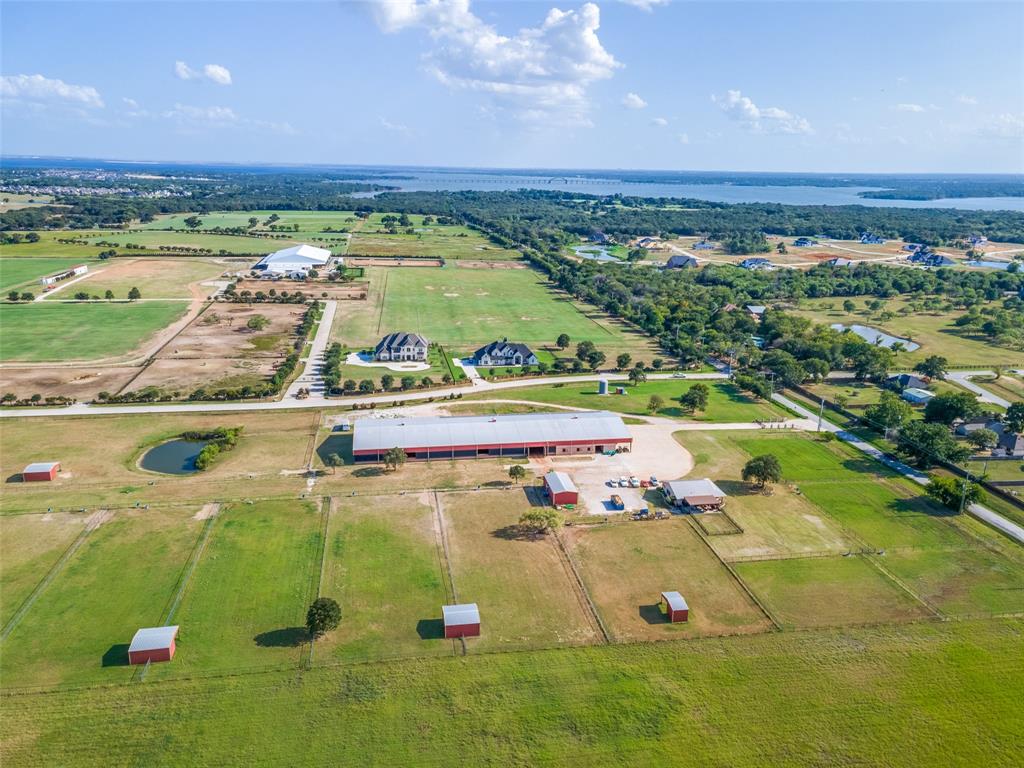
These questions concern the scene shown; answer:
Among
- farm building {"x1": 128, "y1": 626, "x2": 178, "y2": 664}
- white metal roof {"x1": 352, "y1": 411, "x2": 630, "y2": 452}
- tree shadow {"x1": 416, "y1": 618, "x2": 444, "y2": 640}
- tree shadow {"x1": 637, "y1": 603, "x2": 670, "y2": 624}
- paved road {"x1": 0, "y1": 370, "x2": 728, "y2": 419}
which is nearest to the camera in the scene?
farm building {"x1": 128, "y1": 626, "x2": 178, "y2": 664}

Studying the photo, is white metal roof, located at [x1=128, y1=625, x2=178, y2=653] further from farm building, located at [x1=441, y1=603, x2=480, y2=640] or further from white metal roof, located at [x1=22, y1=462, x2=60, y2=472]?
white metal roof, located at [x1=22, y1=462, x2=60, y2=472]

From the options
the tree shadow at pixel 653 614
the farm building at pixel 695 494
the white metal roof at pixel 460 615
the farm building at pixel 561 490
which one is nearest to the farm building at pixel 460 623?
the white metal roof at pixel 460 615

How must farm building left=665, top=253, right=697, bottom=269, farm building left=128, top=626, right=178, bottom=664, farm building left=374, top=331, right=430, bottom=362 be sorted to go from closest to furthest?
1. farm building left=128, top=626, right=178, bottom=664
2. farm building left=374, top=331, right=430, bottom=362
3. farm building left=665, top=253, right=697, bottom=269

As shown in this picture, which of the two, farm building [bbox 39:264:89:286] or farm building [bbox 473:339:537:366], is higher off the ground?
farm building [bbox 39:264:89:286]

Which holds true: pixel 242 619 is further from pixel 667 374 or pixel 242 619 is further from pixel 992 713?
pixel 667 374

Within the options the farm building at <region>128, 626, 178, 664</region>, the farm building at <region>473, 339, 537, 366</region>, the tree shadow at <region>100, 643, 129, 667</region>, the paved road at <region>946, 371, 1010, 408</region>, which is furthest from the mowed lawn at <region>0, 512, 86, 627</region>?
the paved road at <region>946, 371, 1010, 408</region>

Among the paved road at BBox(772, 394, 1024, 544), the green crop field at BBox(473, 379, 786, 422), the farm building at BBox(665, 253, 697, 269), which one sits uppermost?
the farm building at BBox(665, 253, 697, 269)

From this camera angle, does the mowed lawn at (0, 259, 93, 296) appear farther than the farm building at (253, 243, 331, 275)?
No

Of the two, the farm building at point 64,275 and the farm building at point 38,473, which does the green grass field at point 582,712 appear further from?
the farm building at point 64,275
